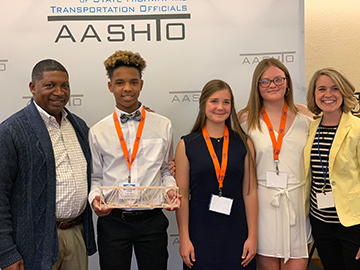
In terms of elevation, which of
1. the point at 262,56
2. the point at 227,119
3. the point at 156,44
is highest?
the point at 156,44

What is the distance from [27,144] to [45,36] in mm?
1523

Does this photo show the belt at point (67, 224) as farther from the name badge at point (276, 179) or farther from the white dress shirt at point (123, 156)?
the name badge at point (276, 179)

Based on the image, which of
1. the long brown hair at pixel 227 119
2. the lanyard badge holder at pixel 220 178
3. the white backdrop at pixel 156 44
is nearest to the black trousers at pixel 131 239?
the lanyard badge holder at pixel 220 178

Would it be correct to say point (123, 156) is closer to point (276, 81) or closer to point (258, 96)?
point (258, 96)

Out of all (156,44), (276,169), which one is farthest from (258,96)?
(156,44)

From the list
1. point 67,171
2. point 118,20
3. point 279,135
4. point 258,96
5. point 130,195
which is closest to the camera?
point 130,195

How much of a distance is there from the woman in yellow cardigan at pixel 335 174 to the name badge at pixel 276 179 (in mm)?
166

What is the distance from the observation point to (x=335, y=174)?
2.17 m

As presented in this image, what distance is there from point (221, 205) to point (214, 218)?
0.36 ft

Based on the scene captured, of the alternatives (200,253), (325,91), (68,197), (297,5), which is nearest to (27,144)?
(68,197)

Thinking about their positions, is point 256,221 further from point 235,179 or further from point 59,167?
point 59,167

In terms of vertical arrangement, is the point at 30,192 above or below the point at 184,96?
below

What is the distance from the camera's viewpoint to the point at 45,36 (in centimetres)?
307

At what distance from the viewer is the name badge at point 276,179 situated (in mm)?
2277
